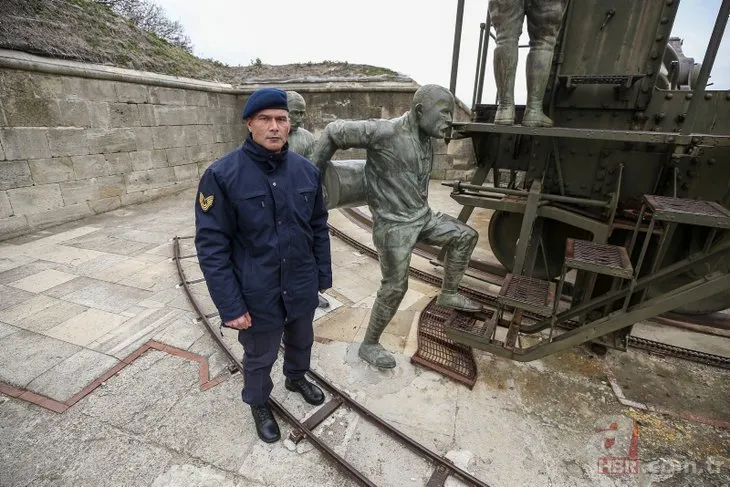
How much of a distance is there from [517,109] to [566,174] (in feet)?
3.54

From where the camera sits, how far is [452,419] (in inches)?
110

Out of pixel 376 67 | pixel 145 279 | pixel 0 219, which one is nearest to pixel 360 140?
pixel 145 279

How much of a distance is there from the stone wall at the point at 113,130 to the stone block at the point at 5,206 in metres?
0.02

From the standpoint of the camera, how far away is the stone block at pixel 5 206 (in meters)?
6.04

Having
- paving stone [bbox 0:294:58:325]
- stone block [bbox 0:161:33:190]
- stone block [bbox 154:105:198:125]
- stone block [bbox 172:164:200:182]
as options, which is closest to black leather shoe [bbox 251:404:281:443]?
paving stone [bbox 0:294:58:325]

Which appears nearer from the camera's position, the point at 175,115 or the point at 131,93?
the point at 131,93

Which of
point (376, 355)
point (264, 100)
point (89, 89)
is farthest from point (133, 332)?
point (89, 89)

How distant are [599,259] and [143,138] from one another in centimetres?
926

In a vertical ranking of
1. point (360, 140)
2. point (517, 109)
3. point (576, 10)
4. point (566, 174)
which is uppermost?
point (576, 10)

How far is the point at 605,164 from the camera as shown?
12.2ft

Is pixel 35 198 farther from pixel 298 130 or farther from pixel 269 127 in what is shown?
pixel 269 127

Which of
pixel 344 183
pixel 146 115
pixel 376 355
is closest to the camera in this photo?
pixel 344 183

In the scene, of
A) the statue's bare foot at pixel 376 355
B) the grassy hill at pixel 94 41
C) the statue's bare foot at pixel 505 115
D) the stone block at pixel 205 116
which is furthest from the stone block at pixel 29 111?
the statue's bare foot at pixel 505 115

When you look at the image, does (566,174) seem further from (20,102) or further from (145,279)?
(20,102)
